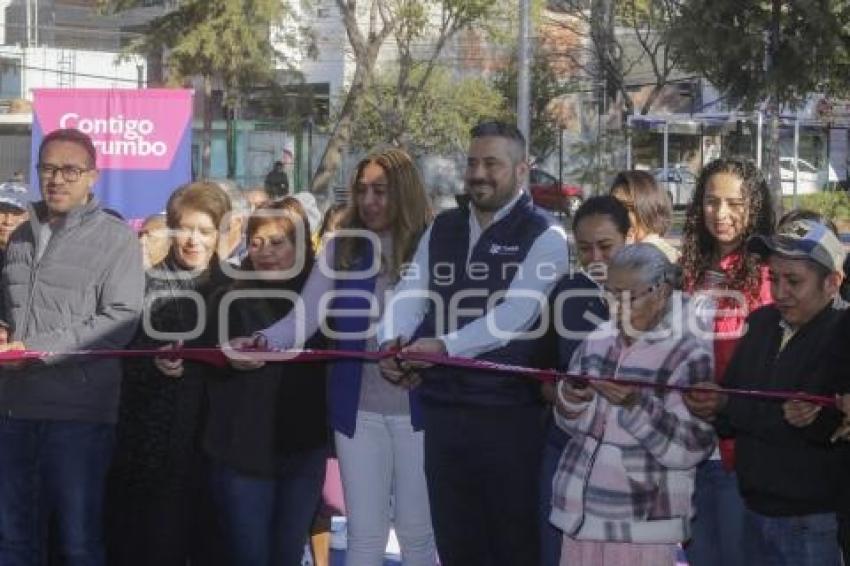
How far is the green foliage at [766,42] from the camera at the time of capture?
47.6 feet

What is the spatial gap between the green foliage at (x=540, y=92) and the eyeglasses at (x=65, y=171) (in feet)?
111

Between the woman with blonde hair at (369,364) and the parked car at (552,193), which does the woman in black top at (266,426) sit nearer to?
the woman with blonde hair at (369,364)

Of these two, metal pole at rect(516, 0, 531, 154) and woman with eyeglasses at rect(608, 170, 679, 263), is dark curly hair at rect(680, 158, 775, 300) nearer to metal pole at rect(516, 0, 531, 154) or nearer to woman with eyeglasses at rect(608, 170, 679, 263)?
woman with eyeglasses at rect(608, 170, 679, 263)

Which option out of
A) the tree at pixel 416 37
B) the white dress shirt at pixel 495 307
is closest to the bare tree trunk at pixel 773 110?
the white dress shirt at pixel 495 307

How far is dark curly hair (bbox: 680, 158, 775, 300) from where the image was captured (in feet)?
16.1

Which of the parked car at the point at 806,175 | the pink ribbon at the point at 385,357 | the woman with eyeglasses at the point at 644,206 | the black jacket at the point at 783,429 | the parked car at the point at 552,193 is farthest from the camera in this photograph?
the parked car at the point at 806,175

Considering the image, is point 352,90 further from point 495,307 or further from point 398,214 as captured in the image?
point 495,307

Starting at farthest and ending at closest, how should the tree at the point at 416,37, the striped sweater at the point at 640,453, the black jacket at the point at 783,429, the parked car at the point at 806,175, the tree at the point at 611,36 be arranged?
the parked car at the point at 806,175 < the tree at the point at 611,36 < the tree at the point at 416,37 < the striped sweater at the point at 640,453 < the black jacket at the point at 783,429

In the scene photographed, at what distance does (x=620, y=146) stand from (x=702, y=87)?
38.1ft

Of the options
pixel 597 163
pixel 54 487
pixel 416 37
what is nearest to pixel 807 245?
pixel 54 487

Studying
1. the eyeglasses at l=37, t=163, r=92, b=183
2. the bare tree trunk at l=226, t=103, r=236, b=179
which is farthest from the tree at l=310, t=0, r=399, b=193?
the eyeglasses at l=37, t=163, r=92, b=183

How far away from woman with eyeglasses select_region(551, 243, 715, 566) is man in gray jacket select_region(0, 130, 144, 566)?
178cm

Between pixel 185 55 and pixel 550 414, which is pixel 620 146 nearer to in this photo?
pixel 185 55

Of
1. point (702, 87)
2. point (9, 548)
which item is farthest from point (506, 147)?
point (702, 87)
